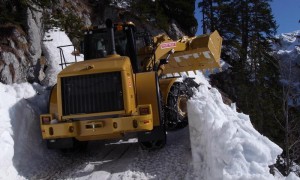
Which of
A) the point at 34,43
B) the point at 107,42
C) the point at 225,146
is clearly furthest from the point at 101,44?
the point at 225,146

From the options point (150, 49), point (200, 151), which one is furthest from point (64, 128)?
point (150, 49)

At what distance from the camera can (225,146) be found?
6.92m

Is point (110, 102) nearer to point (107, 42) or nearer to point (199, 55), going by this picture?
point (107, 42)

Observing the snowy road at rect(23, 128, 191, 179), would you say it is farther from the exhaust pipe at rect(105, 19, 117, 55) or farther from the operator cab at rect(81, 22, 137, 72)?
the exhaust pipe at rect(105, 19, 117, 55)

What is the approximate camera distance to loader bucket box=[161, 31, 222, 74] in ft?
40.0

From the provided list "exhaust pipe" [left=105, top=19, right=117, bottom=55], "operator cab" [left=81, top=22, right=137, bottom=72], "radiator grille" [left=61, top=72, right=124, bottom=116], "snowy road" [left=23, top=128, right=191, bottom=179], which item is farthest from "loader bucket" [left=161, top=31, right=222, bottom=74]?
"radiator grille" [left=61, top=72, right=124, bottom=116]

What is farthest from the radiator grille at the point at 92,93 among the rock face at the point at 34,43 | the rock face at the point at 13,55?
the rock face at the point at 34,43

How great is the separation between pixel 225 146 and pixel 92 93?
125 inches

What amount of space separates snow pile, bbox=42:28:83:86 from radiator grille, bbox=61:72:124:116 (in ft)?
14.6

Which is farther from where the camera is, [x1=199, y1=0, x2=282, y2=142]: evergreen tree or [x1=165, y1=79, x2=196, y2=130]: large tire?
[x1=199, y1=0, x2=282, y2=142]: evergreen tree

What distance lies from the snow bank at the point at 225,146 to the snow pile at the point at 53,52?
5.95 m

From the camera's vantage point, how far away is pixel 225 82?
32812mm

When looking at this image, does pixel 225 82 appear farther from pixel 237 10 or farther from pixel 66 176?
pixel 66 176

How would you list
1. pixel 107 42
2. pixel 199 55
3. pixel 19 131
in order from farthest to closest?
pixel 199 55
pixel 107 42
pixel 19 131
